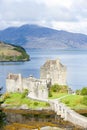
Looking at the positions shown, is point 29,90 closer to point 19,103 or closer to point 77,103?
point 19,103

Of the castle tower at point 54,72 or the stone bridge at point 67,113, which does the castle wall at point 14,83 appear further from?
the stone bridge at point 67,113

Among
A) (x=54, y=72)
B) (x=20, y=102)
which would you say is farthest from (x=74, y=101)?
(x=54, y=72)

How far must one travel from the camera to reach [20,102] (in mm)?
77875

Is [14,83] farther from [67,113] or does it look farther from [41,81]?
[67,113]

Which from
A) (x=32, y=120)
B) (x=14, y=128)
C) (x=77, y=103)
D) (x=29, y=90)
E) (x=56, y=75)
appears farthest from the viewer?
(x=56, y=75)

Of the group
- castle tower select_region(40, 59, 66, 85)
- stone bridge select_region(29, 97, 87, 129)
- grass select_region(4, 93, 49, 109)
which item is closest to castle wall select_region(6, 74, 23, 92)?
grass select_region(4, 93, 49, 109)

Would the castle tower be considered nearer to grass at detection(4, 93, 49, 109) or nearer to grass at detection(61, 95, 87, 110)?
grass at detection(4, 93, 49, 109)

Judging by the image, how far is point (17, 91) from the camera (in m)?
86.9

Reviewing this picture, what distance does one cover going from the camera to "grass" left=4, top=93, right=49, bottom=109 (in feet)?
245

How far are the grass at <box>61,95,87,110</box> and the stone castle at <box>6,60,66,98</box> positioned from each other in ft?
15.0

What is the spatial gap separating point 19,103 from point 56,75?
50.0 ft

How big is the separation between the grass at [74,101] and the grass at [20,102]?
11.0 feet

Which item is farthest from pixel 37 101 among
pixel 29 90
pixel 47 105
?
pixel 29 90

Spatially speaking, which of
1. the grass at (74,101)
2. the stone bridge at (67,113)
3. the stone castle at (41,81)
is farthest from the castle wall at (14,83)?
the grass at (74,101)
